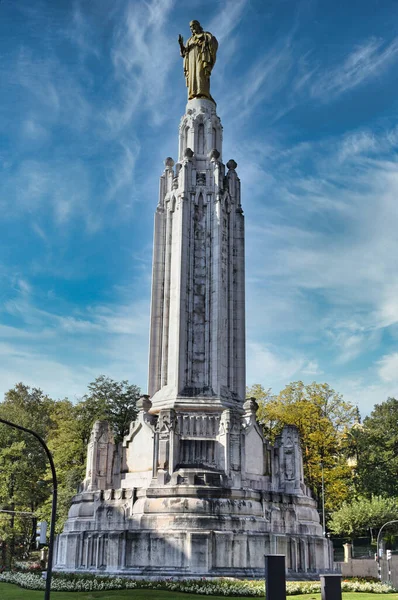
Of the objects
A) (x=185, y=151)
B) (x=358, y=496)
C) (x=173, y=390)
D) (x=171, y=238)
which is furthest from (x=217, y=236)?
(x=358, y=496)

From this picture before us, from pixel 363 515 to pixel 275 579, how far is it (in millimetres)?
39809

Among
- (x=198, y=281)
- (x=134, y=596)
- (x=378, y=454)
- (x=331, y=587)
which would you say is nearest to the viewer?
(x=331, y=587)

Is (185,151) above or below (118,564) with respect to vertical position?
above

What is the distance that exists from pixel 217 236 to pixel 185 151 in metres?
5.54

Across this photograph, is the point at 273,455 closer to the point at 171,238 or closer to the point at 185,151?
the point at 171,238

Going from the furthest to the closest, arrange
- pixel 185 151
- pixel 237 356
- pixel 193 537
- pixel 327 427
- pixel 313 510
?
pixel 327 427 < pixel 185 151 < pixel 237 356 < pixel 313 510 < pixel 193 537

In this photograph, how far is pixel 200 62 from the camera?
37688 millimetres

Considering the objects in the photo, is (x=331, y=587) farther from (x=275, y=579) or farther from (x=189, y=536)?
(x=189, y=536)

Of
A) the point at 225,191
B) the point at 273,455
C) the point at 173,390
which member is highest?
the point at 225,191

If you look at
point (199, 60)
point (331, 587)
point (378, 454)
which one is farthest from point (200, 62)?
point (378, 454)

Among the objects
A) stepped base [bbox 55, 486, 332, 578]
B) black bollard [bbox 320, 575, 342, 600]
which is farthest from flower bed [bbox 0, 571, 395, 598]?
black bollard [bbox 320, 575, 342, 600]

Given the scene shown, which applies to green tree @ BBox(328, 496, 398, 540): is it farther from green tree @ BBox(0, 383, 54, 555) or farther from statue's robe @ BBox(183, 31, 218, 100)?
statue's robe @ BBox(183, 31, 218, 100)

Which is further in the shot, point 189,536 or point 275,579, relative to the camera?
point 189,536

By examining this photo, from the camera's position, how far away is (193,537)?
977 inches
